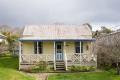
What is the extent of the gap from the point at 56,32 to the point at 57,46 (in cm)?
171

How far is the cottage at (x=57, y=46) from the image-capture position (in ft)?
112

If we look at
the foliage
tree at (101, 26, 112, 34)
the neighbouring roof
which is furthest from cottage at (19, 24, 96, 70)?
tree at (101, 26, 112, 34)

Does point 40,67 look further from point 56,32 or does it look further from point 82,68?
point 56,32

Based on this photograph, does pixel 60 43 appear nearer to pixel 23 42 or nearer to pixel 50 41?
pixel 50 41

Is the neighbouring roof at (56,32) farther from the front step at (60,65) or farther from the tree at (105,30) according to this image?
the tree at (105,30)

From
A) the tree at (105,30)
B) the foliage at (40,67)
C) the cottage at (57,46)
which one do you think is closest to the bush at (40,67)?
the foliage at (40,67)

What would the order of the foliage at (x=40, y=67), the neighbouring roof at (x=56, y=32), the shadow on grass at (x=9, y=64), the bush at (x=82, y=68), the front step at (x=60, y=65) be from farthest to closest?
1. the shadow on grass at (x=9, y=64)
2. the neighbouring roof at (x=56, y=32)
3. the front step at (x=60, y=65)
4. the bush at (x=82, y=68)
5. the foliage at (x=40, y=67)

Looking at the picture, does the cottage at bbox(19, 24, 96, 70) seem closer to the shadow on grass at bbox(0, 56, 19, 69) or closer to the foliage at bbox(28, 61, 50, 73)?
the foliage at bbox(28, 61, 50, 73)

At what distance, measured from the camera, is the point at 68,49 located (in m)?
36.4

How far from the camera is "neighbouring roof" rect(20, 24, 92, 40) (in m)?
35.5

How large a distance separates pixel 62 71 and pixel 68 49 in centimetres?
439

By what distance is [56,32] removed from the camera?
3662 centimetres

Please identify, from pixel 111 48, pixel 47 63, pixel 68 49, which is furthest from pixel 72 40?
pixel 111 48

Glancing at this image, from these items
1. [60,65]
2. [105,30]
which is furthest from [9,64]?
[105,30]
